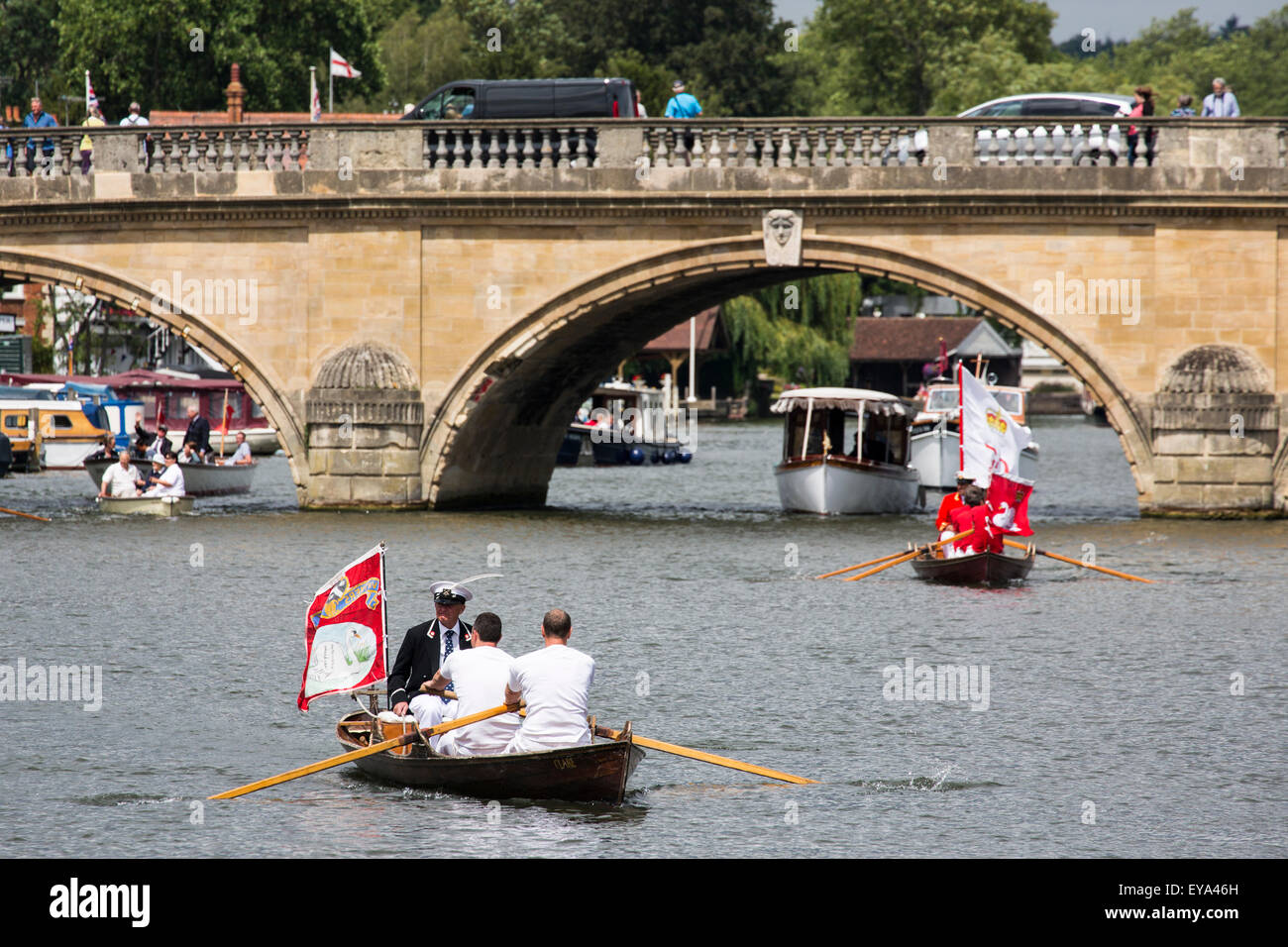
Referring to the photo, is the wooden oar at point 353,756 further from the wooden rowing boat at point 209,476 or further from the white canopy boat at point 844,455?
the wooden rowing boat at point 209,476

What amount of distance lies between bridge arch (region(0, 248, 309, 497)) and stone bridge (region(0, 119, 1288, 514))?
4cm

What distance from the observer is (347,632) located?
14953 mm

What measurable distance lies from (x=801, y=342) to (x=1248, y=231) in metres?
50.5

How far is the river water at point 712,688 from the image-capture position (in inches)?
515

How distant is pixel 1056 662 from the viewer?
1952 cm

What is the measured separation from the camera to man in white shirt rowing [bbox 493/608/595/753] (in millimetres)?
13352

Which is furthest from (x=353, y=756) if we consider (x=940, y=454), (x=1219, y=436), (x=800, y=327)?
(x=800, y=327)

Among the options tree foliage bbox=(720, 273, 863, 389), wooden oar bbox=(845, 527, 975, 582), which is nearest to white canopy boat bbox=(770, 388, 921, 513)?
wooden oar bbox=(845, 527, 975, 582)

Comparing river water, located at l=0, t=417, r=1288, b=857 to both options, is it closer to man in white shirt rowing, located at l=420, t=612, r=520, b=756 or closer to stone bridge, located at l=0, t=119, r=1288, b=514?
man in white shirt rowing, located at l=420, t=612, r=520, b=756

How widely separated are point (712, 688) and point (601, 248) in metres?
14.0

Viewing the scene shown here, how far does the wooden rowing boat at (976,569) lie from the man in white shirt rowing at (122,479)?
1562 centimetres

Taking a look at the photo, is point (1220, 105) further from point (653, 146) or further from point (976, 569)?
point (976, 569)
